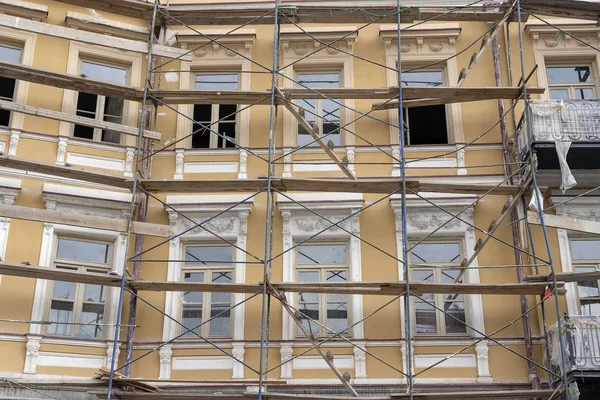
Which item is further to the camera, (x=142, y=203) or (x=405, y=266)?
(x=142, y=203)

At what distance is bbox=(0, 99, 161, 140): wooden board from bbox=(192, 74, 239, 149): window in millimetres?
1322

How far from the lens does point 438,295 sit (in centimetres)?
1433

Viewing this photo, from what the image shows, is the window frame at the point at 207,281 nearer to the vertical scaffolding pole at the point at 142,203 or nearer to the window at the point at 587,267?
the vertical scaffolding pole at the point at 142,203

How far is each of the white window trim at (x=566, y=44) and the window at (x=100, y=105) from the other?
7.94m

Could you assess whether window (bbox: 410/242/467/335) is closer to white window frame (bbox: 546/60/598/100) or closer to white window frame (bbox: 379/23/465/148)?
white window frame (bbox: 379/23/465/148)

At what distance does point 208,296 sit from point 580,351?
6171 millimetres

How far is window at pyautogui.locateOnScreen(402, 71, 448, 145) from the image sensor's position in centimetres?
1553

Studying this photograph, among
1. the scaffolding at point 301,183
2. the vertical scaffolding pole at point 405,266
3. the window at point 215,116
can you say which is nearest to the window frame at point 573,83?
the scaffolding at point 301,183

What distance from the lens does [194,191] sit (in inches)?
567

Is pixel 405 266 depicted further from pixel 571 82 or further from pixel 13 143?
pixel 13 143

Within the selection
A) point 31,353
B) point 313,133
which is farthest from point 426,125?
point 31,353

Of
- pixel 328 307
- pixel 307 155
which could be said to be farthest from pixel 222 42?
pixel 328 307

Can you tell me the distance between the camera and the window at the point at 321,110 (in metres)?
15.6

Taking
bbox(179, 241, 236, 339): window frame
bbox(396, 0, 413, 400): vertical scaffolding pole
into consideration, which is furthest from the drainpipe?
bbox(179, 241, 236, 339): window frame
